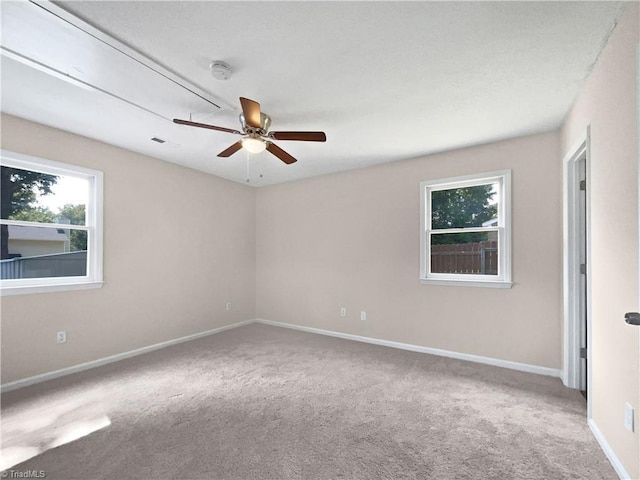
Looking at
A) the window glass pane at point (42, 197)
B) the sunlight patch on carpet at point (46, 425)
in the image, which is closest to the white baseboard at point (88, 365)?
the sunlight patch on carpet at point (46, 425)

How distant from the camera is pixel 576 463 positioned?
1812 mm

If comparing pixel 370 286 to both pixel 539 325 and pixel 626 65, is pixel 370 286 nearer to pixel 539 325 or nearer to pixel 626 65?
pixel 539 325

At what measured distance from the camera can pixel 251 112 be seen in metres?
2.12

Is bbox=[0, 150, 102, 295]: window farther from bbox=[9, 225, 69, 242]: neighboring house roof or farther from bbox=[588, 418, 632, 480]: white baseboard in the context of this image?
bbox=[588, 418, 632, 480]: white baseboard

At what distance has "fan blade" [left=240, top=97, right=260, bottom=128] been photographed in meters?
2.01

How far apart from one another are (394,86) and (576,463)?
2795 millimetres

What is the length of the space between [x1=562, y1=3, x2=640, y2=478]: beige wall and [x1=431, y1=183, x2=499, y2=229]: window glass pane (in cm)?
140

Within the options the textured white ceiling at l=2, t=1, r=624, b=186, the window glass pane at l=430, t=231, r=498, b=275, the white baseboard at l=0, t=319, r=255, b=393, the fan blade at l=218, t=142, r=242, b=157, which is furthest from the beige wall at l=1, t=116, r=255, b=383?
the window glass pane at l=430, t=231, r=498, b=275

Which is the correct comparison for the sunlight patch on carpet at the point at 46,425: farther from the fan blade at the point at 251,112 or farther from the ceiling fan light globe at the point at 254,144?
the fan blade at the point at 251,112

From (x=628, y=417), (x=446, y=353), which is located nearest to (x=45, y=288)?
(x=446, y=353)

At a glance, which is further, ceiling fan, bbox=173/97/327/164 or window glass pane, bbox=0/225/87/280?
window glass pane, bbox=0/225/87/280

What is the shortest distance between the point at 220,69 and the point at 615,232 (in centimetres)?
273

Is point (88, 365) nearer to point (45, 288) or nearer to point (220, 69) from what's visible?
point (45, 288)

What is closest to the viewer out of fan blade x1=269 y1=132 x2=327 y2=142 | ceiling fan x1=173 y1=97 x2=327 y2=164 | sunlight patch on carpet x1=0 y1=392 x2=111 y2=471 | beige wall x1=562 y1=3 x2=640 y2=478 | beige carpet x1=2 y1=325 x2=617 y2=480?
beige wall x1=562 y1=3 x2=640 y2=478
